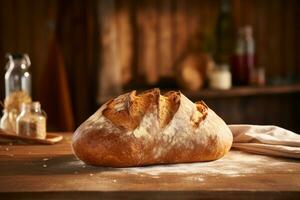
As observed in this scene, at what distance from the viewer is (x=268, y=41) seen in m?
3.07

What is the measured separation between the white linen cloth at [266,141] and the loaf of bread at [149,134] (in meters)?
0.10

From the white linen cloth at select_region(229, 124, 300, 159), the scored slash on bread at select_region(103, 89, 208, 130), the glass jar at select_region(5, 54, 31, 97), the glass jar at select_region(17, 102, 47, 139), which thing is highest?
the glass jar at select_region(5, 54, 31, 97)

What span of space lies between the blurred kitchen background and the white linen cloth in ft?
4.02

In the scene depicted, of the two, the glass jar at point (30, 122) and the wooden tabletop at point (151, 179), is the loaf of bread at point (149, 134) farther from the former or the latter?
the glass jar at point (30, 122)

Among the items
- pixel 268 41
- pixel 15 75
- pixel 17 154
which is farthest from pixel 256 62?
pixel 17 154

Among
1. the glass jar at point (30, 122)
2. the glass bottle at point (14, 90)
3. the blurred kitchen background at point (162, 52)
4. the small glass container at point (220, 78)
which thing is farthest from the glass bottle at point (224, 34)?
the glass jar at point (30, 122)

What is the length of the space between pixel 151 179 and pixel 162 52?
1859 millimetres

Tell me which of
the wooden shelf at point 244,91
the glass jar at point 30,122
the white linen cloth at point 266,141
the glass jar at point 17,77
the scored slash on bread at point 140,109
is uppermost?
the glass jar at point 17,77

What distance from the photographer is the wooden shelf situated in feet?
8.83

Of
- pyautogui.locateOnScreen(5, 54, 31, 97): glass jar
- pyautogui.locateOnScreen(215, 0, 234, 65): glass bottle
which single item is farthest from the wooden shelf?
pyautogui.locateOnScreen(5, 54, 31, 97): glass jar

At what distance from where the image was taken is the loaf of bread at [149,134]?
3.92 feet

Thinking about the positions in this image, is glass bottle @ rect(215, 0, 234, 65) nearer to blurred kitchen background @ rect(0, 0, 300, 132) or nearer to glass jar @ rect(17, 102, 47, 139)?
blurred kitchen background @ rect(0, 0, 300, 132)

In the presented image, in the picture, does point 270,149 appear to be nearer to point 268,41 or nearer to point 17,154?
point 17,154

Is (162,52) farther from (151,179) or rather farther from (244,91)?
(151,179)
